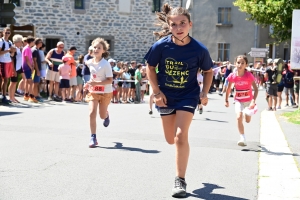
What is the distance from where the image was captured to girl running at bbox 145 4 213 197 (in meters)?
6.06

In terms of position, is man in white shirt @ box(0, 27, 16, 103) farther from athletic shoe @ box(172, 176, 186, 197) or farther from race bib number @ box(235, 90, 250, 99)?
athletic shoe @ box(172, 176, 186, 197)

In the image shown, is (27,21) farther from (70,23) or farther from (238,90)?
(238,90)

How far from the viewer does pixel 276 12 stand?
29.1m

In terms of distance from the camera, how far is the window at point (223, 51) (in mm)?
47406

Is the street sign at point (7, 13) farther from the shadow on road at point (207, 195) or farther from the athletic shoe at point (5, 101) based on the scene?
the shadow on road at point (207, 195)

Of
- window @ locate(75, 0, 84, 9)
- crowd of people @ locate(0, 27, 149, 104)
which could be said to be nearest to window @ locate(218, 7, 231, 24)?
window @ locate(75, 0, 84, 9)

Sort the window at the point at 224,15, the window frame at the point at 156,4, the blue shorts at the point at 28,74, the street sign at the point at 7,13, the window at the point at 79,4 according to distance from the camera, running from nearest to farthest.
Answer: the street sign at the point at 7,13 < the blue shorts at the point at 28,74 < the window at the point at 79,4 < the window frame at the point at 156,4 < the window at the point at 224,15

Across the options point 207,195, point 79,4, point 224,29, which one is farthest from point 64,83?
point 224,29

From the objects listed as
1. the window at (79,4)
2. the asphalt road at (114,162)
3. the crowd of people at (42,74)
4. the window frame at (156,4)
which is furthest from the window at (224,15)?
the asphalt road at (114,162)

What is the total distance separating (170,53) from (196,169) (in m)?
1.91

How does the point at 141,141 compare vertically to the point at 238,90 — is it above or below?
below

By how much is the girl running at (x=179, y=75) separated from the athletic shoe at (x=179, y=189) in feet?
0.26

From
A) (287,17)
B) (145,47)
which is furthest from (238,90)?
(145,47)

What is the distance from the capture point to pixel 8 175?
6.58 m
